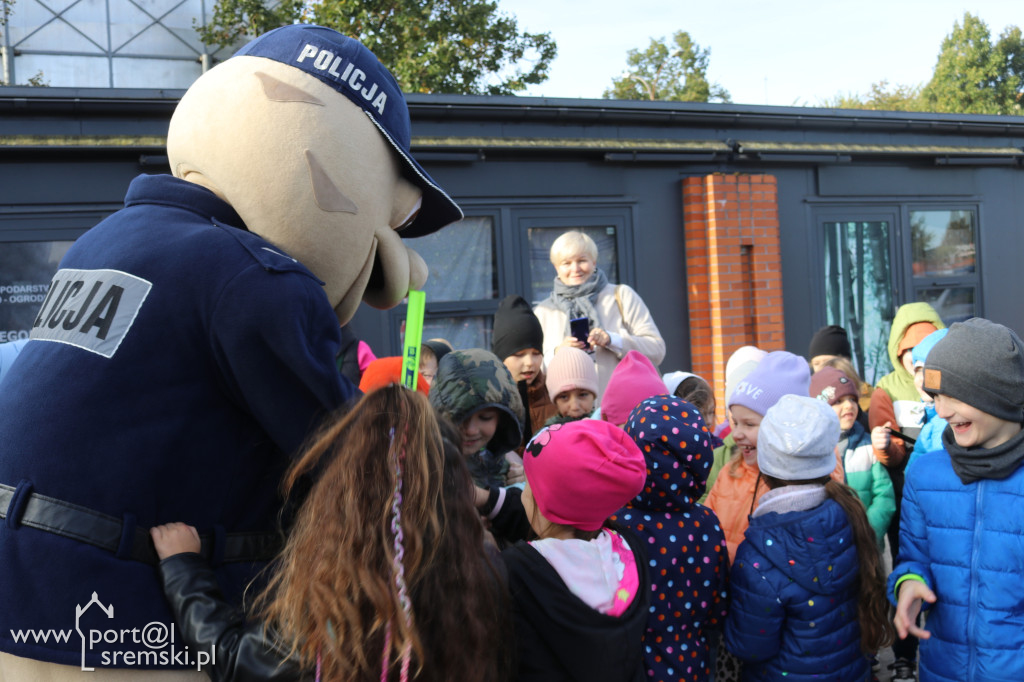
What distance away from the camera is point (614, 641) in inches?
78.3

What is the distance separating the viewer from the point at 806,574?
264 centimetres

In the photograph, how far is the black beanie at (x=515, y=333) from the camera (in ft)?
15.3

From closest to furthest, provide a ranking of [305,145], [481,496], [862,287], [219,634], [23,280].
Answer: [219,634] → [305,145] → [481,496] → [23,280] → [862,287]

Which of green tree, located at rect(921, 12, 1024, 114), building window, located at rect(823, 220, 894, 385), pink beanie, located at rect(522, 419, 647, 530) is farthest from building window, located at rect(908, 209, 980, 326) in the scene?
green tree, located at rect(921, 12, 1024, 114)

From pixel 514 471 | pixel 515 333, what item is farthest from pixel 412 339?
pixel 515 333

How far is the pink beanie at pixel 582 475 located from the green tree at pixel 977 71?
1284 inches

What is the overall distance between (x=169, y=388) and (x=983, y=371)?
239cm

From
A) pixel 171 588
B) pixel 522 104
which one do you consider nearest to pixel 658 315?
pixel 522 104

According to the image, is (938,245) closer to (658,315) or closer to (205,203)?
(658,315)

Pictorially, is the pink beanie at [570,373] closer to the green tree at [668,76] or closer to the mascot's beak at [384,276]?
the mascot's beak at [384,276]

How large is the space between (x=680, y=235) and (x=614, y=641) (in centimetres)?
595

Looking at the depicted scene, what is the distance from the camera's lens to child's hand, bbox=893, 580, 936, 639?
Result: 2633mm

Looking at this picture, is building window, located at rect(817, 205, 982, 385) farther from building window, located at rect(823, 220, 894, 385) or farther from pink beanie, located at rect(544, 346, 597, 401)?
pink beanie, located at rect(544, 346, 597, 401)

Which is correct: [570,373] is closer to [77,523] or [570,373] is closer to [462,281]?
[77,523]
